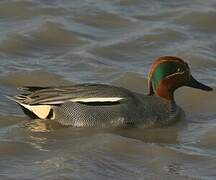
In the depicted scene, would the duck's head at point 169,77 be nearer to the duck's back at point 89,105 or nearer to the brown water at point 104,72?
the brown water at point 104,72

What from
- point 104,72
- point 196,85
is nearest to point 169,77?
point 196,85

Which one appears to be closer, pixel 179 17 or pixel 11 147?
pixel 11 147

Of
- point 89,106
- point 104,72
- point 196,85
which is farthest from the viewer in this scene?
point 104,72

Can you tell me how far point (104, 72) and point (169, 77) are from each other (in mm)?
1279

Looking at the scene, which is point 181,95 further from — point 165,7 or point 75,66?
point 165,7

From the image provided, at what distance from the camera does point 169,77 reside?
409 inches

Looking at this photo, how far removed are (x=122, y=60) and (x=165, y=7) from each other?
2.17 metres

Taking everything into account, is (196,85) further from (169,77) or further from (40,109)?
(40,109)

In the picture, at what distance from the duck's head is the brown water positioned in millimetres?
323

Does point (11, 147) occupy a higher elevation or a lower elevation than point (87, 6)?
lower

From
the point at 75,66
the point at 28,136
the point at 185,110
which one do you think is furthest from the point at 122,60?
the point at 28,136

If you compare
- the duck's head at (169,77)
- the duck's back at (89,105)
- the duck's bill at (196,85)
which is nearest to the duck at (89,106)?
the duck's back at (89,105)

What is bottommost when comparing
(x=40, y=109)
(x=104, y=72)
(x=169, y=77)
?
(x=40, y=109)

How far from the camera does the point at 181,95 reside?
11.1 m
